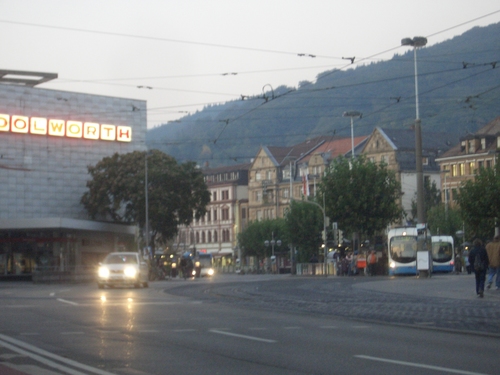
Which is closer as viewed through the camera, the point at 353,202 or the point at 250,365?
the point at 250,365

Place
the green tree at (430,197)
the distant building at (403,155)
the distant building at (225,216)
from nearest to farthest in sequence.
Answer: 1. the green tree at (430,197)
2. the distant building at (403,155)
3. the distant building at (225,216)

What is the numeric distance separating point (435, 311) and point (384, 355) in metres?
9.44

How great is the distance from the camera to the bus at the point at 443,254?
67.5 metres

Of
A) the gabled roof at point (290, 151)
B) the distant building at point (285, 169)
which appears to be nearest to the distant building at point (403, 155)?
the distant building at point (285, 169)

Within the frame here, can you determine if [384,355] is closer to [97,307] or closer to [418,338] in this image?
[418,338]

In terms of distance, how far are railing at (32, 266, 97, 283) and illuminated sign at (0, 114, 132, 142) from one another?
38.7ft

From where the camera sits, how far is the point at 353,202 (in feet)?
229

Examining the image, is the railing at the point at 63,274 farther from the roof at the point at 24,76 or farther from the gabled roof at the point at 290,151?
the gabled roof at the point at 290,151

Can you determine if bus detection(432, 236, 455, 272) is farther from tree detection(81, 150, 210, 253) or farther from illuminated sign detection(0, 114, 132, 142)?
illuminated sign detection(0, 114, 132, 142)

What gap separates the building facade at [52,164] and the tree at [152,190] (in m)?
2.52

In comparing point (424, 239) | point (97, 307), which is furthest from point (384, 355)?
point (424, 239)

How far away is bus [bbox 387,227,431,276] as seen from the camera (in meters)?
58.6

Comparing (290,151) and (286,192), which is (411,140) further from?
(290,151)

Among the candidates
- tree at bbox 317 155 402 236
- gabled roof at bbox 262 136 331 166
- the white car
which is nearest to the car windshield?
the white car
